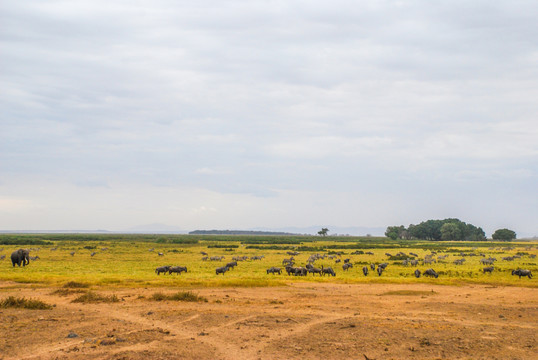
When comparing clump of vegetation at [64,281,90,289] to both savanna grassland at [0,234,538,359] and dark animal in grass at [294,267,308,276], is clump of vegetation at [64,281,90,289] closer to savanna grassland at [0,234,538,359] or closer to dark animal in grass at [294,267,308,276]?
savanna grassland at [0,234,538,359]

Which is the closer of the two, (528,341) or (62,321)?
(528,341)

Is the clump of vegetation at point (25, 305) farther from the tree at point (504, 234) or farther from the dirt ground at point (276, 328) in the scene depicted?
the tree at point (504, 234)

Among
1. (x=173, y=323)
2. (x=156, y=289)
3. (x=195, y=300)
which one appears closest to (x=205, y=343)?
(x=173, y=323)

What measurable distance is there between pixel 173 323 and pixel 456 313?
13.3 m

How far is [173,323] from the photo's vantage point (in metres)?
16.7

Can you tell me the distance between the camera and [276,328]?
52.0 feet

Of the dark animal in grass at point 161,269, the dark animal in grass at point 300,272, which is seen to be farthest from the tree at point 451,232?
the dark animal in grass at point 161,269

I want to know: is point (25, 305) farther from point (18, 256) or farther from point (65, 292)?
point (18, 256)

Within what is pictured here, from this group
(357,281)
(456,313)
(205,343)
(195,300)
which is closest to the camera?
(205,343)

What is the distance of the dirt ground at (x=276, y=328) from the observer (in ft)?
42.7

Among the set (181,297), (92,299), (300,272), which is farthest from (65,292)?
(300,272)

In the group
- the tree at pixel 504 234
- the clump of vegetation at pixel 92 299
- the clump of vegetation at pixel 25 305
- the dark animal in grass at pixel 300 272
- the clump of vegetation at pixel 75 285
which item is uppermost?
the clump of vegetation at pixel 25 305

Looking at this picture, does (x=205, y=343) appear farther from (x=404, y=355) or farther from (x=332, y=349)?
(x=404, y=355)

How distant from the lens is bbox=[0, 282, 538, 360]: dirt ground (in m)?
13.0
